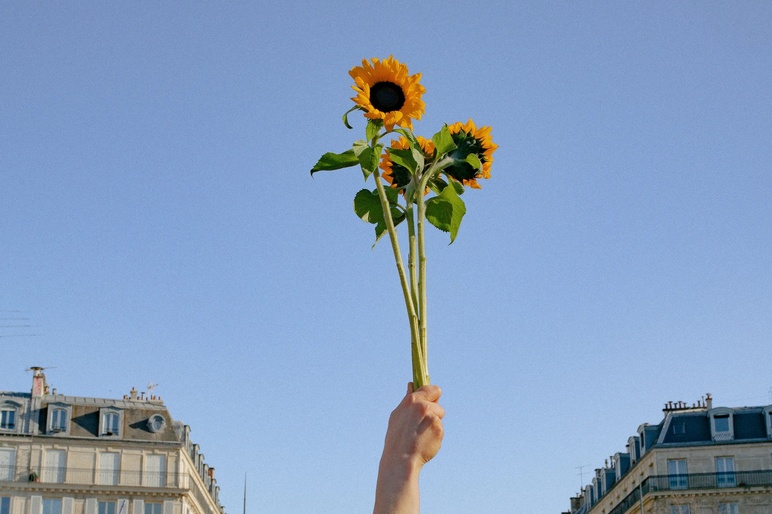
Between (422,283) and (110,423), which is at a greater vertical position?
(110,423)

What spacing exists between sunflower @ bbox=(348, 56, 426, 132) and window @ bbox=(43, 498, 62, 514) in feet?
178

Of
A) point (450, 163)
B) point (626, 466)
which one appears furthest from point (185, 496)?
point (450, 163)

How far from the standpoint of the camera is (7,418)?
198 feet

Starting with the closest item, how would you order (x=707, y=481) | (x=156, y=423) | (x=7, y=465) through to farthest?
(x=707, y=481)
(x=7, y=465)
(x=156, y=423)

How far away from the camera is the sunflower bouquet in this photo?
8.35 meters

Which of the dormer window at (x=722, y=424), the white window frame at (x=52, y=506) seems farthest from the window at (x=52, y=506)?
the dormer window at (x=722, y=424)

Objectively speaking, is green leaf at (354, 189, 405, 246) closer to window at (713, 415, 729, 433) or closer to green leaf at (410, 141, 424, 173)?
green leaf at (410, 141, 424, 173)

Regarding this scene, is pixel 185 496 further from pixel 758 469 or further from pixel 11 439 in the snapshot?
pixel 758 469

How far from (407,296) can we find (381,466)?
1117 millimetres

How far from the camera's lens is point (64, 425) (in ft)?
199

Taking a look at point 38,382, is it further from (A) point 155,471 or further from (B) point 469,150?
(B) point 469,150

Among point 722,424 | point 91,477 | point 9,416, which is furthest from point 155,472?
point 722,424

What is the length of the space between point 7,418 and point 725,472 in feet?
110

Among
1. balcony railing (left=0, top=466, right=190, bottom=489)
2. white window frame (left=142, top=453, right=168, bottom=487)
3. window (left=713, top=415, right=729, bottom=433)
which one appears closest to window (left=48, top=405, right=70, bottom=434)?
balcony railing (left=0, top=466, right=190, bottom=489)
